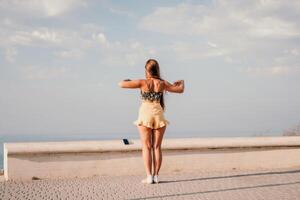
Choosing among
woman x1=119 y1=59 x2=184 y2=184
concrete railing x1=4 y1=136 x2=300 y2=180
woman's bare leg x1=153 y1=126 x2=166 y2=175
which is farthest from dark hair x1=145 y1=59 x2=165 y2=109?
concrete railing x1=4 y1=136 x2=300 y2=180

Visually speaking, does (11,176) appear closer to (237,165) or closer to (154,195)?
(154,195)

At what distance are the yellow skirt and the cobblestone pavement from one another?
2.99 ft

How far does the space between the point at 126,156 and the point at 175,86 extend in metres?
1.58

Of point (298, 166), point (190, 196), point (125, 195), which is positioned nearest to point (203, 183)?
point (190, 196)

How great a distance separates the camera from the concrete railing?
7.75 metres

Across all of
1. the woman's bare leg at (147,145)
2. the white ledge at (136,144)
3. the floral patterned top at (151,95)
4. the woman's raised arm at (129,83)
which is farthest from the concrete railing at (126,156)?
the woman's raised arm at (129,83)

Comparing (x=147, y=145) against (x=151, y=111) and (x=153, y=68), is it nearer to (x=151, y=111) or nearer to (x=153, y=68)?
(x=151, y=111)

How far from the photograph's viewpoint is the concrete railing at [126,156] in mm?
7746

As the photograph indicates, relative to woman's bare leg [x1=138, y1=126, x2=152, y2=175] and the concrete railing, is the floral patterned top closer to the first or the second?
woman's bare leg [x1=138, y1=126, x2=152, y2=175]

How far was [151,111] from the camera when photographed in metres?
7.29

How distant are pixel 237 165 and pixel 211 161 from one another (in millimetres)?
514

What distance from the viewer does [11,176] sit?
25.1 feet

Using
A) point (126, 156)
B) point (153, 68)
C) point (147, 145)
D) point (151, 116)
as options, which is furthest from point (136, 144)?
point (153, 68)

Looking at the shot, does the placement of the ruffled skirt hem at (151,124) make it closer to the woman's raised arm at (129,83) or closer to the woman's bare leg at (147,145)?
the woman's bare leg at (147,145)
